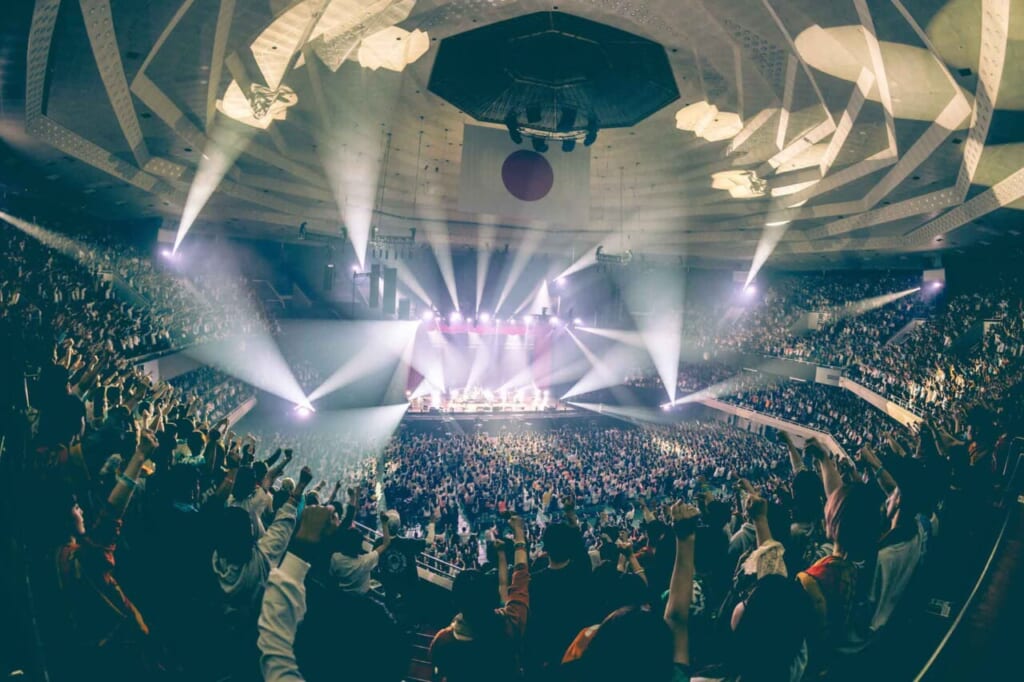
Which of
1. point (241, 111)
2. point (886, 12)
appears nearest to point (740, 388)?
point (886, 12)

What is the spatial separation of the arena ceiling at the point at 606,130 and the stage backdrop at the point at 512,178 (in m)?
1.15

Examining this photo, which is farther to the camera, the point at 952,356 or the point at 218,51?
the point at 952,356

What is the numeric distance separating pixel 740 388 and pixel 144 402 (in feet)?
78.6

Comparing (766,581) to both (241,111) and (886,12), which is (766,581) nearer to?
(886,12)

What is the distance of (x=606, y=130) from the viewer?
13141mm

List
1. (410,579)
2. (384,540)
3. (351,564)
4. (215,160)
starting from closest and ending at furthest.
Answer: (351,564) → (384,540) → (410,579) → (215,160)

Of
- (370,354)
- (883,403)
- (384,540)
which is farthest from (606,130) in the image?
(370,354)

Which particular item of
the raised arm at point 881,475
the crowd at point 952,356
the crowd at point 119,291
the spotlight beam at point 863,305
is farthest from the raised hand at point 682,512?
the spotlight beam at point 863,305

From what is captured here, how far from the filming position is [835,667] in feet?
8.26

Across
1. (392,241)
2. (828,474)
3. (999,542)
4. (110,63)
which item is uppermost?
(110,63)

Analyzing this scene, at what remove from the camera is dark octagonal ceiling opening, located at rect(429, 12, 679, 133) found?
30.9 feet

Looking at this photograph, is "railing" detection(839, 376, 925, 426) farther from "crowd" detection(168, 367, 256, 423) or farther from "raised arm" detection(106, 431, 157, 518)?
"crowd" detection(168, 367, 256, 423)

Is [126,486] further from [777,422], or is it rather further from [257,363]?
[777,422]

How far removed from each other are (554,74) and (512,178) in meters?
3.02
